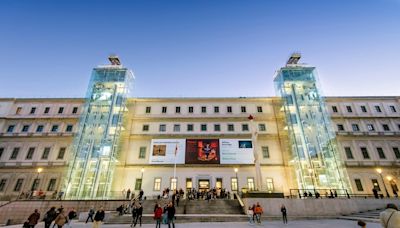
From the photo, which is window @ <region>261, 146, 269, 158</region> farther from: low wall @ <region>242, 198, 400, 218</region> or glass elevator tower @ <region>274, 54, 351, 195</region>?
low wall @ <region>242, 198, 400, 218</region>

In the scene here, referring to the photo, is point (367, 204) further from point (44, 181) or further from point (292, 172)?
point (44, 181)

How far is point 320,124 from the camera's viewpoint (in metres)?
30.7

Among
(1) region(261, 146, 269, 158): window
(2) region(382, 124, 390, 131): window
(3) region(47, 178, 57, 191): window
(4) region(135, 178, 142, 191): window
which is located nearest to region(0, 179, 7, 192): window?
(3) region(47, 178, 57, 191): window

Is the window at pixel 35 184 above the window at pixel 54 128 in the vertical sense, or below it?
below

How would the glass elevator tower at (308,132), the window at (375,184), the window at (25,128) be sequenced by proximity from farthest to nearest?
the window at (25,128) → the window at (375,184) → the glass elevator tower at (308,132)

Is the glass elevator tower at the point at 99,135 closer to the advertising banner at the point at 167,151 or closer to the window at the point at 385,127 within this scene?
the advertising banner at the point at 167,151

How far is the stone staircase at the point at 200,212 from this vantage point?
616 inches

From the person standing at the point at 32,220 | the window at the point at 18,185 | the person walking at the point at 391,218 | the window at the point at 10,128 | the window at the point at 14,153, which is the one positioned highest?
the window at the point at 10,128

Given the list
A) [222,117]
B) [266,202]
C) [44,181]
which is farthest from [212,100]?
[44,181]

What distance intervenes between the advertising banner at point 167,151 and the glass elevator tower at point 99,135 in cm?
536

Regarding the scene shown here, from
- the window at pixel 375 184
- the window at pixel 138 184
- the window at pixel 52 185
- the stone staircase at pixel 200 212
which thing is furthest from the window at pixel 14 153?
the window at pixel 375 184

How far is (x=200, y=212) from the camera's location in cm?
1883

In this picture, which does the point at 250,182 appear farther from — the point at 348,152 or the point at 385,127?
the point at 385,127

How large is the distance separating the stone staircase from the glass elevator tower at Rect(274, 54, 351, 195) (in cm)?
1175
